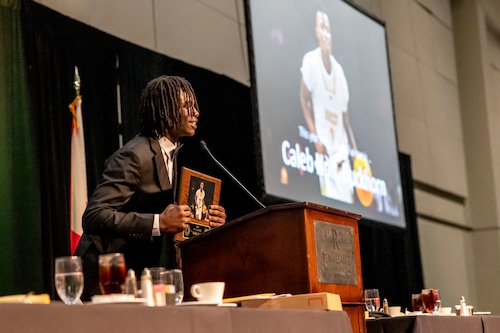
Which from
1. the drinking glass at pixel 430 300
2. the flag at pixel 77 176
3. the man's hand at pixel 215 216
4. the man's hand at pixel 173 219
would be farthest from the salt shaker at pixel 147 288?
the flag at pixel 77 176

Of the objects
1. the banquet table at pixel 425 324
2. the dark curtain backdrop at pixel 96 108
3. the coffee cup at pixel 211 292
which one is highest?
the dark curtain backdrop at pixel 96 108

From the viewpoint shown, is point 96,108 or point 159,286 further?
point 96,108

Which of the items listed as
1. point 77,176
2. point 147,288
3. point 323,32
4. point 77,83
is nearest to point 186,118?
point 147,288

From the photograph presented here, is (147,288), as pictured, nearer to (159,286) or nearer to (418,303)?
(159,286)

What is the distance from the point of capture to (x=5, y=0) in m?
4.31

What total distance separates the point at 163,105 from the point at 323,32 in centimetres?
350

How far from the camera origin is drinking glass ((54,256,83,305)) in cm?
167

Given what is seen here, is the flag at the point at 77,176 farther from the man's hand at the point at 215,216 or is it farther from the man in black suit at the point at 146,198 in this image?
the man's hand at the point at 215,216

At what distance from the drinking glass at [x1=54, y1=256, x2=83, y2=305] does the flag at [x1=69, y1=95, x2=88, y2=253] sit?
2511 mm

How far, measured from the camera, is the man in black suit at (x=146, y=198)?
8.21ft

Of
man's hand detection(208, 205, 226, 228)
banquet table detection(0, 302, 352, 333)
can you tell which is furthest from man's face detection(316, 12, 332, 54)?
banquet table detection(0, 302, 352, 333)

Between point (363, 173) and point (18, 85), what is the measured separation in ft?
9.45

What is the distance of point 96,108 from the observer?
474 centimetres

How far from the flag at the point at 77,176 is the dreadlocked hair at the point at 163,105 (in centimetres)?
144
